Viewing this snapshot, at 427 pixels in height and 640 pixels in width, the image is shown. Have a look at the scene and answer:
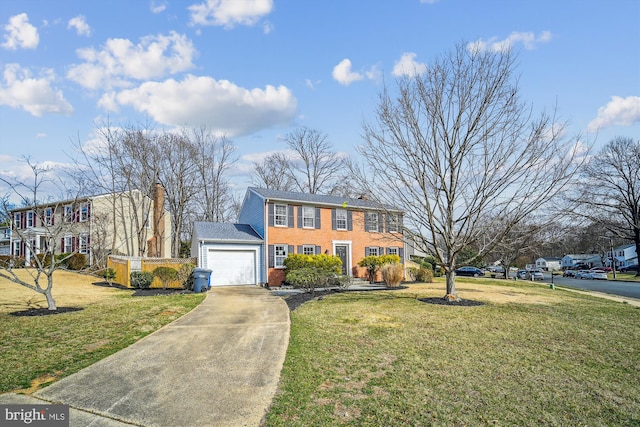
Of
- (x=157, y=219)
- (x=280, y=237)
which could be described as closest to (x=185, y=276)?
(x=280, y=237)

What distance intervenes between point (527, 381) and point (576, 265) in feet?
275

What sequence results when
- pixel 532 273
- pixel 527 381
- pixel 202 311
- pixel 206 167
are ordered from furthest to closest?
pixel 532 273, pixel 206 167, pixel 202 311, pixel 527 381

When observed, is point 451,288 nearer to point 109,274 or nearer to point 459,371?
point 459,371

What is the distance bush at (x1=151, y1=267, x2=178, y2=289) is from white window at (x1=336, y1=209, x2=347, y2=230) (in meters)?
10.2

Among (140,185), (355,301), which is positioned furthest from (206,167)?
(355,301)

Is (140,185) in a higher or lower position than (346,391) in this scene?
higher

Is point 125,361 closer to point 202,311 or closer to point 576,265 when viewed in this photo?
point 202,311

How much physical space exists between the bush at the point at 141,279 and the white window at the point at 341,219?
1120 cm

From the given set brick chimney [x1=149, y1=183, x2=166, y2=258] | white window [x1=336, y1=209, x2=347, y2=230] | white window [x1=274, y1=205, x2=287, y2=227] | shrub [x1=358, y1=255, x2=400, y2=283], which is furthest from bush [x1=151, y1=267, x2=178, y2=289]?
brick chimney [x1=149, y1=183, x2=166, y2=258]

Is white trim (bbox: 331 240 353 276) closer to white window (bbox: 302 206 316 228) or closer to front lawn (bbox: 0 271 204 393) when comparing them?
white window (bbox: 302 206 316 228)

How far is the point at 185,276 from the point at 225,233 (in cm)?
355

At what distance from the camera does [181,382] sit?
18.4 feet

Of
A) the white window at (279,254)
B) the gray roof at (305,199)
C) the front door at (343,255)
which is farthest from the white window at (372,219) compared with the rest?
the white window at (279,254)

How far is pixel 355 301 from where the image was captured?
1376 centimetres
